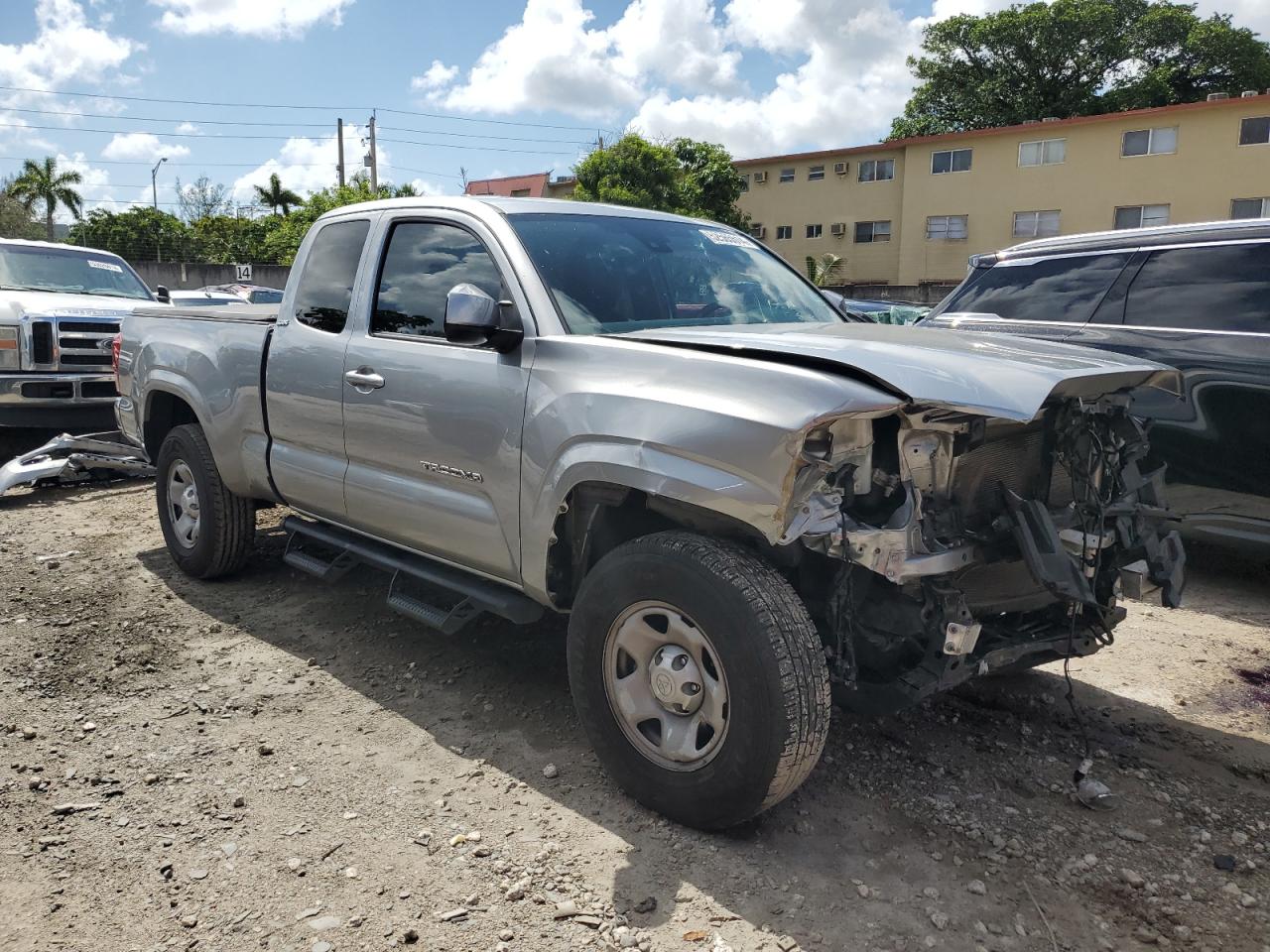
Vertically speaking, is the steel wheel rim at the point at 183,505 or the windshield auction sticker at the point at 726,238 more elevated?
the windshield auction sticker at the point at 726,238

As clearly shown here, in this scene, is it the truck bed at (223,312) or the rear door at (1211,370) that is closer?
the rear door at (1211,370)

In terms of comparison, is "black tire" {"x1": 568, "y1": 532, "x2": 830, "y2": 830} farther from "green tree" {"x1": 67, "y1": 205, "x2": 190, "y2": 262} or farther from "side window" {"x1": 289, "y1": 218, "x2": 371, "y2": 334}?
"green tree" {"x1": 67, "y1": 205, "x2": 190, "y2": 262}

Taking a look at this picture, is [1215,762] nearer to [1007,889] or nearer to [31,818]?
[1007,889]

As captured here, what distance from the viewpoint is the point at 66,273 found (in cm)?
1012

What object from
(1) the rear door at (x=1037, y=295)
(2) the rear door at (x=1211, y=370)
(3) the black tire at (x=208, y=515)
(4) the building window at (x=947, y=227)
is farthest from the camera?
(4) the building window at (x=947, y=227)

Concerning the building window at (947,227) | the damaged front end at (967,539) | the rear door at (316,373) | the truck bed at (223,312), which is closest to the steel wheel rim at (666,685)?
the damaged front end at (967,539)

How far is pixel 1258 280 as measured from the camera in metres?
5.01

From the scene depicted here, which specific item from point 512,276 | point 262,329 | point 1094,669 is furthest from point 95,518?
point 1094,669

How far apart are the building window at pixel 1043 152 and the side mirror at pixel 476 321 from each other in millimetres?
33219

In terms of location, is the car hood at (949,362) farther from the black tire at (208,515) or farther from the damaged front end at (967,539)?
the black tire at (208,515)

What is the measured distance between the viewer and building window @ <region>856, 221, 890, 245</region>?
36.8 m

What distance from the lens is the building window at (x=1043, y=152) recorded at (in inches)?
1255

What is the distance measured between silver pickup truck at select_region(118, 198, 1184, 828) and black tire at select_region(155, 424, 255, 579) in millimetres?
1098

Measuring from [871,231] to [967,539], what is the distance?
36478mm
